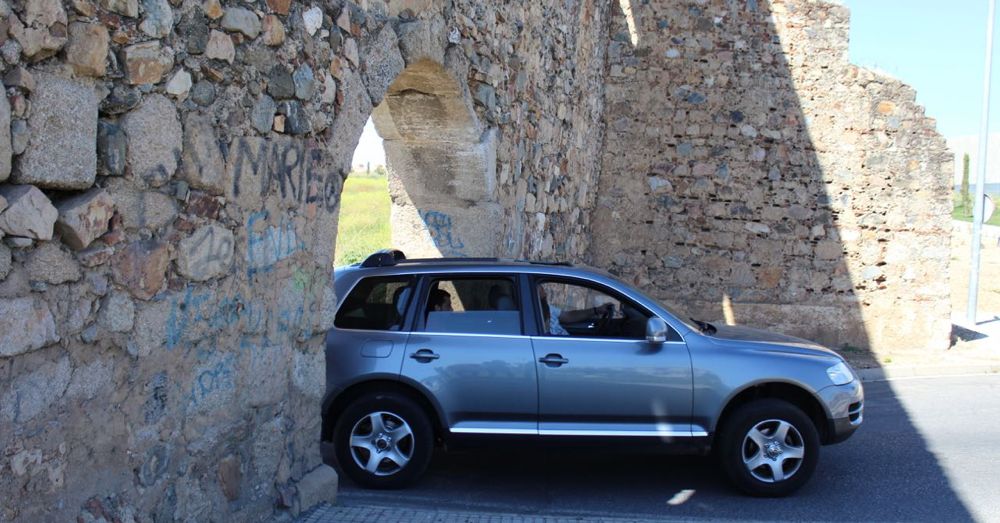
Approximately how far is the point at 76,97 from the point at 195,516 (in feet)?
7.04

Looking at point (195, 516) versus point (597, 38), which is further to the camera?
point (597, 38)

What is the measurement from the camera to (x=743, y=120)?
14023mm

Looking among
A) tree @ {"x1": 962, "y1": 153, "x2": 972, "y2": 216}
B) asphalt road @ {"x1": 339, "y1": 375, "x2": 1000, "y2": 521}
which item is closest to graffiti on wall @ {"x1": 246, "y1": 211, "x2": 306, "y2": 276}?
asphalt road @ {"x1": 339, "y1": 375, "x2": 1000, "y2": 521}

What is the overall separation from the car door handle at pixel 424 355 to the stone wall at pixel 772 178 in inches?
322

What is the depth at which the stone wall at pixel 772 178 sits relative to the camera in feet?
45.1

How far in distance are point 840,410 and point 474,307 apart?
2.60 metres

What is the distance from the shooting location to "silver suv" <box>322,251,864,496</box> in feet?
21.0

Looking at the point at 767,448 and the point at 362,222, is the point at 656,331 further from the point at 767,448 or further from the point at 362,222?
the point at 362,222

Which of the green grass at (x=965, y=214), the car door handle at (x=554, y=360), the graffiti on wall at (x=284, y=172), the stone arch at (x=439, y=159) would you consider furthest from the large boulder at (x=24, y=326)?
the green grass at (x=965, y=214)

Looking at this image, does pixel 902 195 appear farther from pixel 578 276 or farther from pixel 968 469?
pixel 578 276

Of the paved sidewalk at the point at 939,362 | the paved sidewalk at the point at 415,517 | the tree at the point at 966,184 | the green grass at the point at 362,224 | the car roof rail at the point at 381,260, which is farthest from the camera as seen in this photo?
the tree at the point at 966,184

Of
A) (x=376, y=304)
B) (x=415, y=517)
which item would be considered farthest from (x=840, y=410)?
(x=376, y=304)

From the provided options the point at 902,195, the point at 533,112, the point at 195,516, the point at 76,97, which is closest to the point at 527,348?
the point at 195,516

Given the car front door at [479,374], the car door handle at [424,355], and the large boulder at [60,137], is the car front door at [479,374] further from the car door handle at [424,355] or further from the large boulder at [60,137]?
the large boulder at [60,137]
